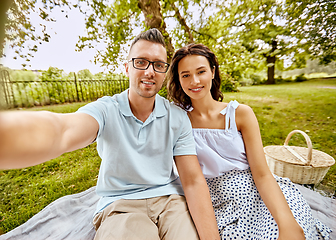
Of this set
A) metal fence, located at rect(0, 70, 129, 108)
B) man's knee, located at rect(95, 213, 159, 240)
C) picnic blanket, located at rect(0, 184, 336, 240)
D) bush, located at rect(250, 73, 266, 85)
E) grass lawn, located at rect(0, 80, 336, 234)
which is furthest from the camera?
bush, located at rect(250, 73, 266, 85)

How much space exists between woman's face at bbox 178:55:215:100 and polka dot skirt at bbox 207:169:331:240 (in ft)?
2.85

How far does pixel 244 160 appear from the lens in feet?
5.82

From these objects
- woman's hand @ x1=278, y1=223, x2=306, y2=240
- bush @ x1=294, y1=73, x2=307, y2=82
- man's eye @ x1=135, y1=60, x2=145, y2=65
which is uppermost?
man's eye @ x1=135, y1=60, x2=145, y2=65

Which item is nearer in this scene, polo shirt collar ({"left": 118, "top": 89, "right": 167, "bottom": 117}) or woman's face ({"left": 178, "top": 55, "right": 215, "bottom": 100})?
polo shirt collar ({"left": 118, "top": 89, "right": 167, "bottom": 117})

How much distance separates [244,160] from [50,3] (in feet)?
14.4

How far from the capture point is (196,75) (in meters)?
1.80

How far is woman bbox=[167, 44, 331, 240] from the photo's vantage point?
1.43m

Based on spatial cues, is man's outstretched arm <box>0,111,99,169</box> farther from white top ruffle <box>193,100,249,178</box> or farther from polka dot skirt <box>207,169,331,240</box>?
polka dot skirt <box>207,169,331,240</box>

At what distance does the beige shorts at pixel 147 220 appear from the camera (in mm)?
1274

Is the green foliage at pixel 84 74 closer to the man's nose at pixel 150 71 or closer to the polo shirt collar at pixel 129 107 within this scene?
the polo shirt collar at pixel 129 107

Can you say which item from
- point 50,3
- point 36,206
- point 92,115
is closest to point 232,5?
point 50,3

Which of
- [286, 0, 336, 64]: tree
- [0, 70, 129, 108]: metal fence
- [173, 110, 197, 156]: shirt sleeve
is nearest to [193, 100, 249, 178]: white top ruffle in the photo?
[173, 110, 197, 156]: shirt sleeve

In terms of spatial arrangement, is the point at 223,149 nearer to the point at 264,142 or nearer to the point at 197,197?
the point at 197,197

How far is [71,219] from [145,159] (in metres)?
1.34
